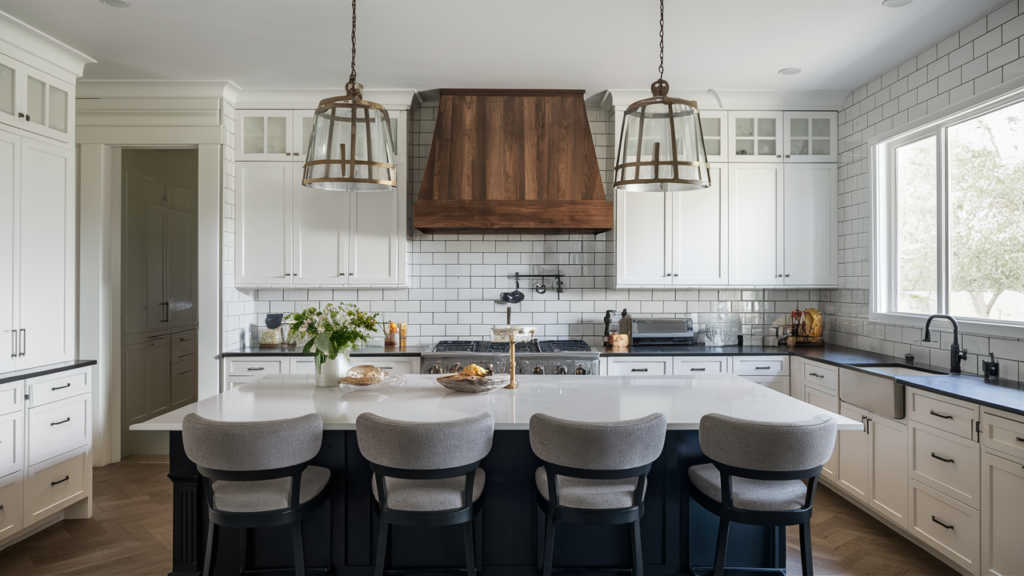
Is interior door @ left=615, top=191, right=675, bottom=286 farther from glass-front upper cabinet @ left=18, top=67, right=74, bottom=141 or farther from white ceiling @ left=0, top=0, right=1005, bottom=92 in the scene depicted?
glass-front upper cabinet @ left=18, top=67, right=74, bottom=141

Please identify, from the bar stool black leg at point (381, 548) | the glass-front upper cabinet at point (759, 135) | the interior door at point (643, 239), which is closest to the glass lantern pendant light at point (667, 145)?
the bar stool black leg at point (381, 548)

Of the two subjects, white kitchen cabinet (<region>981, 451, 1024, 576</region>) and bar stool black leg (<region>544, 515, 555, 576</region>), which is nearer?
bar stool black leg (<region>544, 515, 555, 576</region>)

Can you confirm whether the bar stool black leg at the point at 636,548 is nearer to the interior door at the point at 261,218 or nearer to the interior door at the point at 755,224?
the interior door at the point at 755,224

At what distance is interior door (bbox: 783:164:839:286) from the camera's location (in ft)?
14.3

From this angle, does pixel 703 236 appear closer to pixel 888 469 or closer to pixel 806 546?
pixel 888 469

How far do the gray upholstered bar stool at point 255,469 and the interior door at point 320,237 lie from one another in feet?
7.91

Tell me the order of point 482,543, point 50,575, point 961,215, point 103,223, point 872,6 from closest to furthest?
point 482,543
point 50,575
point 872,6
point 961,215
point 103,223

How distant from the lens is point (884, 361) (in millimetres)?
3545

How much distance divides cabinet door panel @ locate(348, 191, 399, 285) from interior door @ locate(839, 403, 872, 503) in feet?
10.2

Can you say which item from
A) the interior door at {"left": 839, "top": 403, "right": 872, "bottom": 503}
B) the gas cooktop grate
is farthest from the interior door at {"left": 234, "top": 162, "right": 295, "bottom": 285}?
the interior door at {"left": 839, "top": 403, "right": 872, "bottom": 503}

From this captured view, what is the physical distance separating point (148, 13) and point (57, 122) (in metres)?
0.87

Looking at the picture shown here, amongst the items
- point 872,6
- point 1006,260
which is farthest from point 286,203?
point 1006,260

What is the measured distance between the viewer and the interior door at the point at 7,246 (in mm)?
2924

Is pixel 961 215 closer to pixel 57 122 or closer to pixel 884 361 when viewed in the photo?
pixel 884 361
